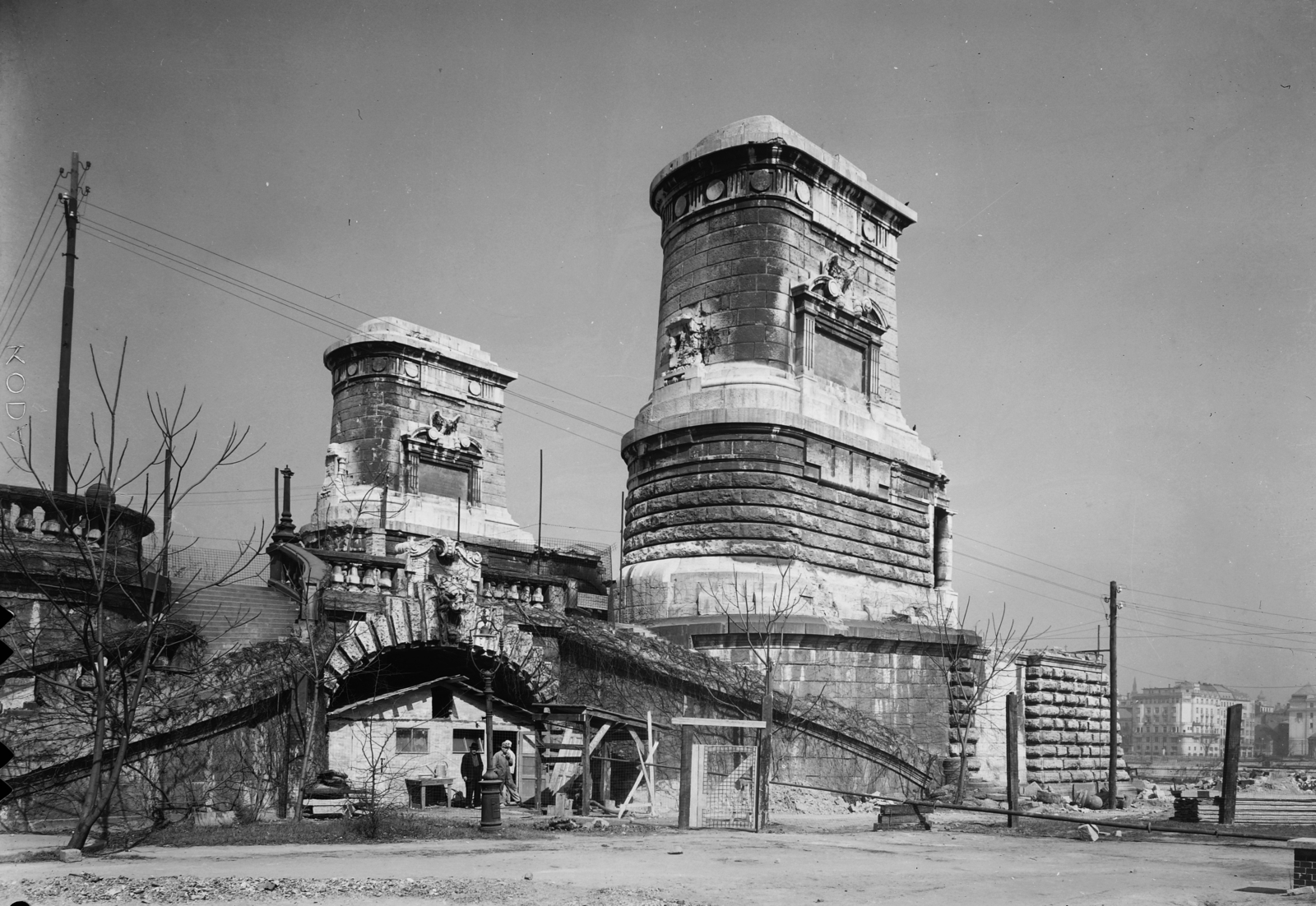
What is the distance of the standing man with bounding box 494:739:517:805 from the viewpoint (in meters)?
19.4

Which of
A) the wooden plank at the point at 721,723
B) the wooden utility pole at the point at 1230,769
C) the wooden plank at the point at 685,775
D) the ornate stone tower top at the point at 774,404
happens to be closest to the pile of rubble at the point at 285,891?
the wooden plank at the point at 721,723

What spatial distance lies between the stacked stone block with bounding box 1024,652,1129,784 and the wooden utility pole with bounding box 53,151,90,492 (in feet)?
76.6

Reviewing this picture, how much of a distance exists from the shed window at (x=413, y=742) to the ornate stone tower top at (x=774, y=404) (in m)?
8.00

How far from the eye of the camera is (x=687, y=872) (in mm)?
12109

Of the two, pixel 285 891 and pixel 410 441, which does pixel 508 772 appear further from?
pixel 410 441

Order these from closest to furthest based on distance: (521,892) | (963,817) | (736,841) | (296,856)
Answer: (521,892) → (296,856) → (736,841) → (963,817)

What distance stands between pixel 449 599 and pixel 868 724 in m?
9.22

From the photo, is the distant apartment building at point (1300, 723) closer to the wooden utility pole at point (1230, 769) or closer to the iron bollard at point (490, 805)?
the wooden utility pole at point (1230, 769)

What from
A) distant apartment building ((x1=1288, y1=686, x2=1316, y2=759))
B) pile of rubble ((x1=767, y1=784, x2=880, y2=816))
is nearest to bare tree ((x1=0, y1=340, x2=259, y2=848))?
pile of rubble ((x1=767, y1=784, x2=880, y2=816))

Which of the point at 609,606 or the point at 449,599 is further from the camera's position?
the point at 609,606

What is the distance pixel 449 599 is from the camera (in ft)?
65.2

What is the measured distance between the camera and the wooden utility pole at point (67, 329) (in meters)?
25.4

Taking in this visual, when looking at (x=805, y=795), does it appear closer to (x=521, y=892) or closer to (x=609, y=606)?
(x=609, y=606)

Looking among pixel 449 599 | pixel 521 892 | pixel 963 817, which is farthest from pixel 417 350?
pixel 521 892
